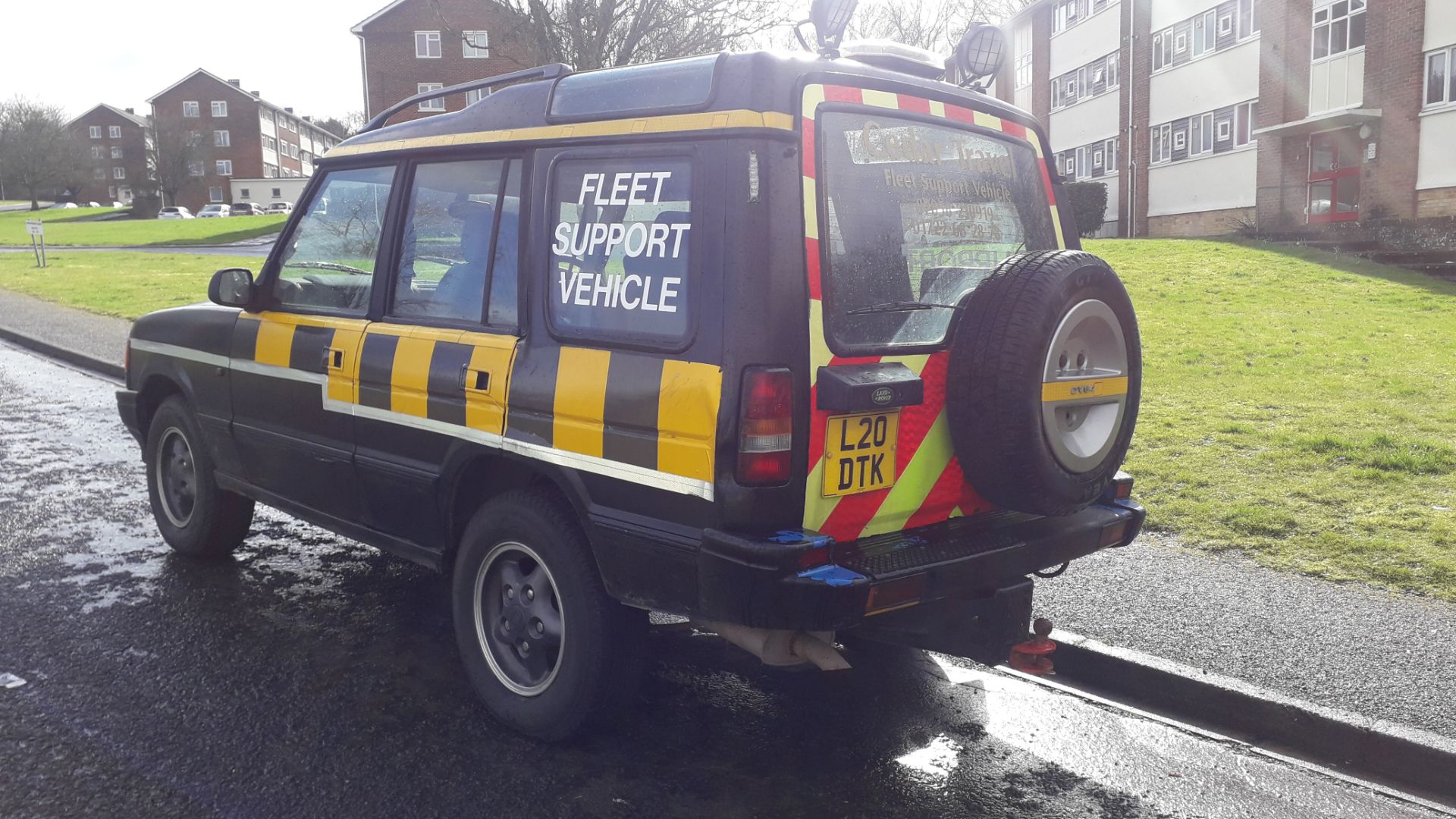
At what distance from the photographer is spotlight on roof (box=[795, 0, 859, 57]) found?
11.6ft

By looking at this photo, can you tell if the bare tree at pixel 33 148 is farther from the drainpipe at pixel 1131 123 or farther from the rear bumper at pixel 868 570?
the rear bumper at pixel 868 570

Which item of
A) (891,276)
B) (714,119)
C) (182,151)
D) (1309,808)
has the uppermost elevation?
(182,151)

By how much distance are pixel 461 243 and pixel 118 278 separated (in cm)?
2366

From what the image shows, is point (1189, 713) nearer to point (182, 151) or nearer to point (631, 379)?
point (631, 379)

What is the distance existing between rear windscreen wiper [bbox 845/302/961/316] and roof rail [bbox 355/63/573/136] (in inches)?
46.5

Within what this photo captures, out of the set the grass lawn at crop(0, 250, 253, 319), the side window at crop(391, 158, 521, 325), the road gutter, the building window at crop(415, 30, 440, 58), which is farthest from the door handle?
the building window at crop(415, 30, 440, 58)

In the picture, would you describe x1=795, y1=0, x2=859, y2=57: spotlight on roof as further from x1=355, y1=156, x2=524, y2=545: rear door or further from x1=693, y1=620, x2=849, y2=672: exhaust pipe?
x1=693, y1=620, x2=849, y2=672: exhaust pipe

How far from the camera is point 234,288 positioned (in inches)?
189

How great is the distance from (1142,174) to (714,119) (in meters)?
34.6

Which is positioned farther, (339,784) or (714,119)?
(339,784)

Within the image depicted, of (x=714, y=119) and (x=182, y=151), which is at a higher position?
(x=182, y=151)

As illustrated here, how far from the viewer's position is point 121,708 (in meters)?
3.87

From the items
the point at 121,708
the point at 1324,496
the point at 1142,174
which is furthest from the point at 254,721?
the point at 1142,174

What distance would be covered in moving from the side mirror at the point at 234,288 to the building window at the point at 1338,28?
27.3 m
